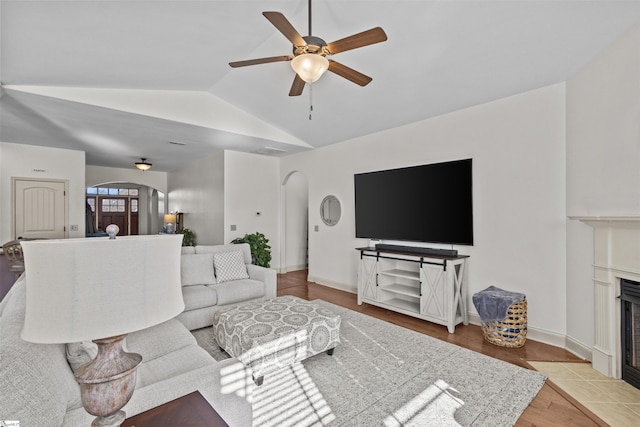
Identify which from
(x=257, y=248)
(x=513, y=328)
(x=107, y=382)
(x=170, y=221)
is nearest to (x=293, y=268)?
(x=257, y=248)

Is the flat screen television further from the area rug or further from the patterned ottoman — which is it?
the patterned ottoman

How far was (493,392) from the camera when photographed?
2.16 m

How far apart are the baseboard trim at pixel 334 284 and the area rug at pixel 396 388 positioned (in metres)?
2.10

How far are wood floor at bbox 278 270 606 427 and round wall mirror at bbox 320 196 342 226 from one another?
1296mm

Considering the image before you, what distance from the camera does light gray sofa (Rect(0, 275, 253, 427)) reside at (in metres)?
0.91

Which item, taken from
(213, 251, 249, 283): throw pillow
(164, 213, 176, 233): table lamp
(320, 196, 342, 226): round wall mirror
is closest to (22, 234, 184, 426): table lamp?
(213, 251, 249, 283): throw pillow

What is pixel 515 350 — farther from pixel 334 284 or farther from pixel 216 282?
pixel 216 282

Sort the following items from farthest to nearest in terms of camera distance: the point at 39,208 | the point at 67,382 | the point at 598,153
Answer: the point at 39,208 → the point at 598,153 → the point at 67,382

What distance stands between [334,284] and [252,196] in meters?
2.61

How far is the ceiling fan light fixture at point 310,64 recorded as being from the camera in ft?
6.73

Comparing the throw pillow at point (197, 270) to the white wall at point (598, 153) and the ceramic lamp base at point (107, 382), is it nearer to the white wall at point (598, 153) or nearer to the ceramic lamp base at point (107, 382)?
the ceramic lamp base at point (107, 382)

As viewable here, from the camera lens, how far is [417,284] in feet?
13.7

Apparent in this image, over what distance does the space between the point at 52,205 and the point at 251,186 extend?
12.3 ft

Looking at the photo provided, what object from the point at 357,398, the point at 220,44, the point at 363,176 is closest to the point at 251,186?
the point at 363,176
